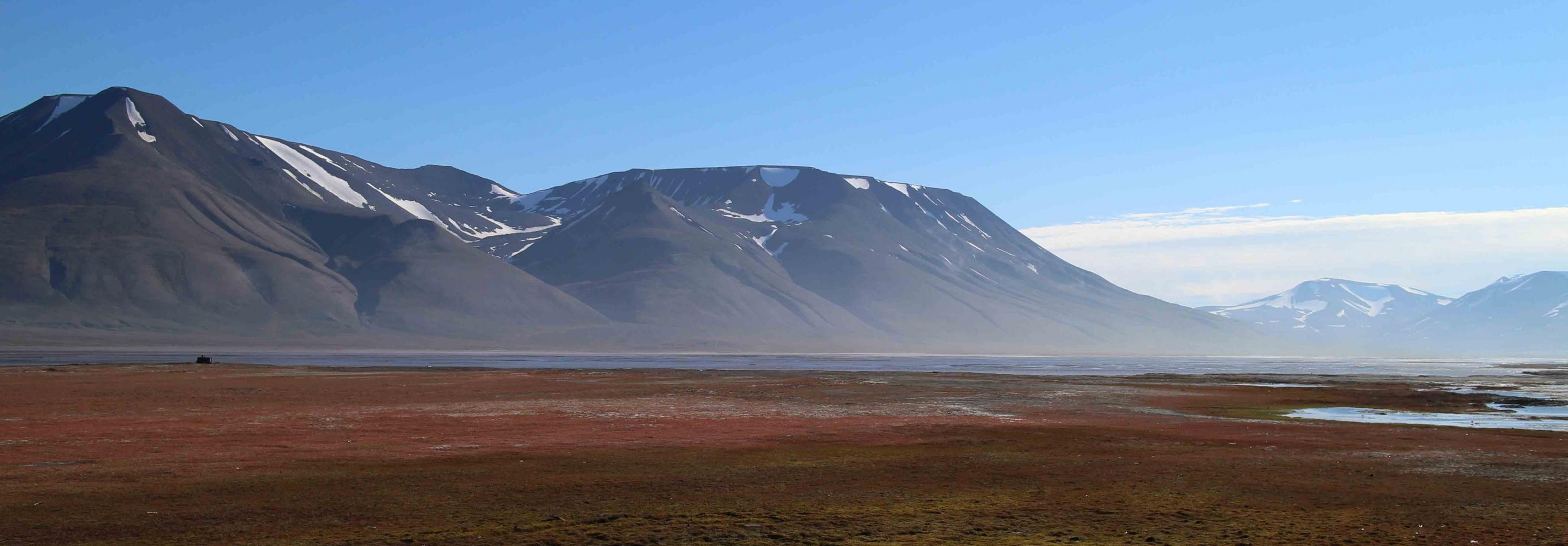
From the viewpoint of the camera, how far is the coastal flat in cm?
1722

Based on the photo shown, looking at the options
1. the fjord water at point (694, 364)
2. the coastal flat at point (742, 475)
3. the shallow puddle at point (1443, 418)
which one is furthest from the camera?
the fjord water at point (694, 364)

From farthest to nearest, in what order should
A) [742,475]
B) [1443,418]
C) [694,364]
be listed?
1. [694,364]
2. [1443,418]
3. [742,475]

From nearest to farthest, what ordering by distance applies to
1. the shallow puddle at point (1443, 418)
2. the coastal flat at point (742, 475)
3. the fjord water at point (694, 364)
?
the coastal flat at point (742, 475), the shallow puddle at point (1443, 418), the fjord water at point (694, 364)

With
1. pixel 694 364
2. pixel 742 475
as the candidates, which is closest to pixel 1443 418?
pixel 742 475

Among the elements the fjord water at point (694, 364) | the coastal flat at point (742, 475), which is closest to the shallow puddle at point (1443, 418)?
the coastal flat at point (742, 475)

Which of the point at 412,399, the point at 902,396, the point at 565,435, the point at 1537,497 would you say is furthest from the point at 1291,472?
the point at 412,399

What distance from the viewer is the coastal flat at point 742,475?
17.2m

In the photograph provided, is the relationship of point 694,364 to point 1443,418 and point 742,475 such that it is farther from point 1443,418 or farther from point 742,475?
point 742,475

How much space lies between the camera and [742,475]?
941 inches

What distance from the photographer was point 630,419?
40094mm

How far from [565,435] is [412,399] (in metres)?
20.9

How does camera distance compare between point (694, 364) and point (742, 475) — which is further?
point (694, 364)

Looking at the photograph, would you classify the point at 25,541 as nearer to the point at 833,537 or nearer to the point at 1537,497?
the point at 833,537

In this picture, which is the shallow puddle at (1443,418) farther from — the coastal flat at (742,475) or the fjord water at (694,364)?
the fjord water at (694,364)
